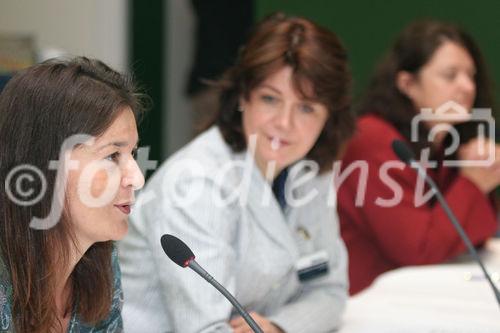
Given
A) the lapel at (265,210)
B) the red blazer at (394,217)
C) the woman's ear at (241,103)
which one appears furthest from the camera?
the red blazer at (394,217)

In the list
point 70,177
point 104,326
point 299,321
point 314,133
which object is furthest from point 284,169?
point 70,177

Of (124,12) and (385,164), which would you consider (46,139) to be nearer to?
(385,164)

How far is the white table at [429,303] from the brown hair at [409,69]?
1.51ft

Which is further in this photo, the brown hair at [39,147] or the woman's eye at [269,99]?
the woman's eye at [269,99]

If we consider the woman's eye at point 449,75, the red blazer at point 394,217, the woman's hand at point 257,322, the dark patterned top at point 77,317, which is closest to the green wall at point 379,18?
the woman's eye at point 449,75

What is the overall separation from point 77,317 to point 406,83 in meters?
1.61

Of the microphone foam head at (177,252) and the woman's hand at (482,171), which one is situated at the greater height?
the microphone foam head at (177,252)

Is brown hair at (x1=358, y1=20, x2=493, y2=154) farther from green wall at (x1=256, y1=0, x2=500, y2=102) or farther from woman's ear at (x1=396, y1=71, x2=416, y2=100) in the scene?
green wall at (x1=256, y1=0, x2=500, y2=102)

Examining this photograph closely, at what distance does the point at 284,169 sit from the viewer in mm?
1933

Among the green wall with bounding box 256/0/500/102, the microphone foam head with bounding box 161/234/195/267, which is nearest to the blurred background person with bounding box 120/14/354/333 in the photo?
the microphone foam head with bounding box 161/234/195/267

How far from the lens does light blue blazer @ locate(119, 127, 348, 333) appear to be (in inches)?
61.3

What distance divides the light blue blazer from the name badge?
14 mm

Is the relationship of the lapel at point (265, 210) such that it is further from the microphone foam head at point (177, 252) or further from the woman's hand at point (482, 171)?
the woman's hand at point (482, 171)

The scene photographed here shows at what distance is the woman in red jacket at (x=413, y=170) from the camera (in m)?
2.30
